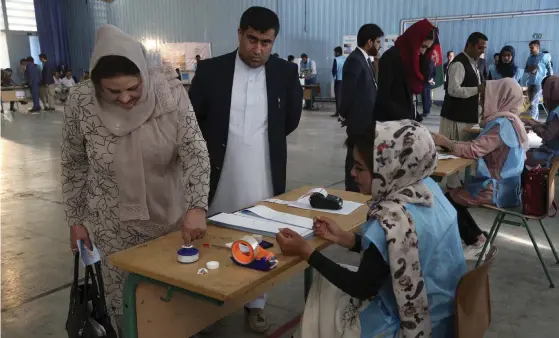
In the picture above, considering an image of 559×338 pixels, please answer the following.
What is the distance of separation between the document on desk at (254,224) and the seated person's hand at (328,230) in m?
0.03

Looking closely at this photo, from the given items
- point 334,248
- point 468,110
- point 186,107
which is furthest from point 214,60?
point 468,110

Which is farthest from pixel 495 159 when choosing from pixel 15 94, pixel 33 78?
pixel 33 78

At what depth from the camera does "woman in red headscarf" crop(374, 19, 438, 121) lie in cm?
349

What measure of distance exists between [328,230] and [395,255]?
15.5 inches

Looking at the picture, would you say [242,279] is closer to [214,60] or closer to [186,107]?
[186,107]

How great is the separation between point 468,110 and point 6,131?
29.7 feet

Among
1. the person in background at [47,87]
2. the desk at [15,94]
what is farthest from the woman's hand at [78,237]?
the person in background at [47,87]

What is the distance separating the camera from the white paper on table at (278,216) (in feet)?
5.93

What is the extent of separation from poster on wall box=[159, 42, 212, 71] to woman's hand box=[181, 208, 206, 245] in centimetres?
1551

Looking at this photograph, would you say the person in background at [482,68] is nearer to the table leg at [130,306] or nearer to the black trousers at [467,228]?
the black trousers at [467,228]

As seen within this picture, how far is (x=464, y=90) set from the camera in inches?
176

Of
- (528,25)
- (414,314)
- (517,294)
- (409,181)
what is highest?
(528,25)

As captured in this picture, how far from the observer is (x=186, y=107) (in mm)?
1768

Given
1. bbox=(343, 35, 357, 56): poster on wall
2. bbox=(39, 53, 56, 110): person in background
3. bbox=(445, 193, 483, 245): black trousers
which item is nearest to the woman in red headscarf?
bbox=(445, 193, 483, 245): black trousers
